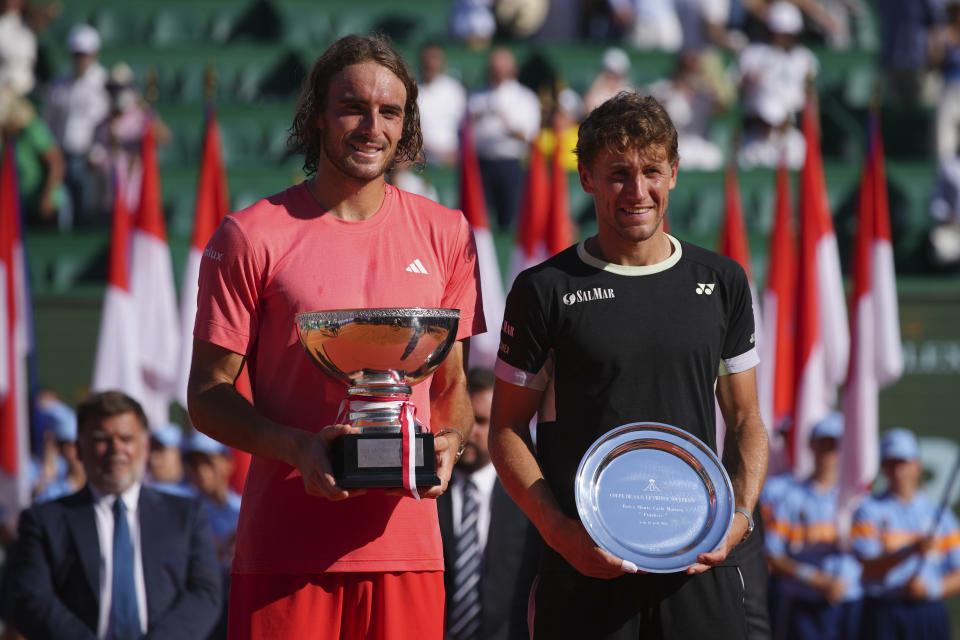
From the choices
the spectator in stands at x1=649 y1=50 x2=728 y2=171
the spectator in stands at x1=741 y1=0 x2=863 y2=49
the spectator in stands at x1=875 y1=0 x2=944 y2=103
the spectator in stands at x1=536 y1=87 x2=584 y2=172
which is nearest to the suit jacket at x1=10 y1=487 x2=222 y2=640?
the spectator in stands at x1=536 y1=87 x2=584 y2=172

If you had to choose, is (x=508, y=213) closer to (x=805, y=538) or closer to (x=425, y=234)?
(x=805, y=538)

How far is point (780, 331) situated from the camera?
9.61m

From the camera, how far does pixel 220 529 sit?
750 cm

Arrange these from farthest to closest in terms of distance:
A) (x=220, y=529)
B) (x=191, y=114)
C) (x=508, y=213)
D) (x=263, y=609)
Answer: (x=191, y=114) → (x=508, y=213) → (x=220, y=529) → (x=263, y=609)

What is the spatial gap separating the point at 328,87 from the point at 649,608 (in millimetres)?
1394

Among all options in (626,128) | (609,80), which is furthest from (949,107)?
(626,128)

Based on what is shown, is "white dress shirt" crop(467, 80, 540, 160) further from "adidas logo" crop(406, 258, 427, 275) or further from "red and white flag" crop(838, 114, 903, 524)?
"adidas logo" crop(406, 258, 427, 275)

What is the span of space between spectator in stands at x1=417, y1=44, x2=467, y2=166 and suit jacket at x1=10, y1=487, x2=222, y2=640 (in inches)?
275

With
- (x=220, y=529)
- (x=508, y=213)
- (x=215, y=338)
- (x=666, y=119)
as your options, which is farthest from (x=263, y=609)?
(x=508, y=213)

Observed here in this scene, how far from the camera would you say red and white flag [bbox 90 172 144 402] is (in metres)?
9.11

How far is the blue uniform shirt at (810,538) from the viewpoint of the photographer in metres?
8.25

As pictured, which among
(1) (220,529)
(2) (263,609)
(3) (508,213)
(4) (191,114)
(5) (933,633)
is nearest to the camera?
(2) (263,609)

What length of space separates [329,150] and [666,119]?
0.80 metres

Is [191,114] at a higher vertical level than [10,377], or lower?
higher
